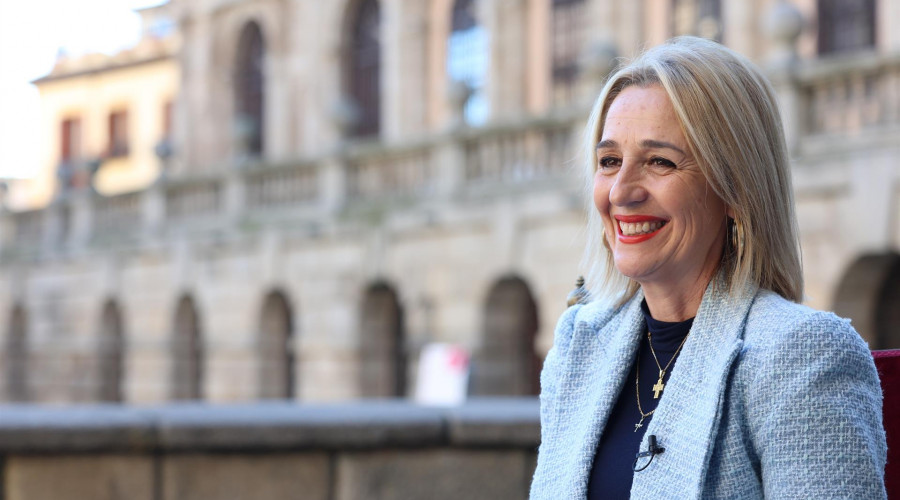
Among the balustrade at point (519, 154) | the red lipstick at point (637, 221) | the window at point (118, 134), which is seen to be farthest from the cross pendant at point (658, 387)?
the window at point (118, 134)

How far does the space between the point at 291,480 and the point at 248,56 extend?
21867 mm

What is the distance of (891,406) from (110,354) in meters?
24.5

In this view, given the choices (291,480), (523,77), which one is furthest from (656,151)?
(523,77)

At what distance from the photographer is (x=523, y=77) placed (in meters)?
20.6

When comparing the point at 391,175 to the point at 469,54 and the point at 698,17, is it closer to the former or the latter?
the point at 469,54

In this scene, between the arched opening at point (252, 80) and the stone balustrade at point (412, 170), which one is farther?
the arched opening at point (252, 80)

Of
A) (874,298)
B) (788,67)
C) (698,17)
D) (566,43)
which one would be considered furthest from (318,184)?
(874,298)

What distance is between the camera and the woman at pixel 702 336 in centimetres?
226

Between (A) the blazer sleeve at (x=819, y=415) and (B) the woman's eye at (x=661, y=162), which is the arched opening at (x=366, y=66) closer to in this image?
(B) the woman's eye at (x=661, y=162)

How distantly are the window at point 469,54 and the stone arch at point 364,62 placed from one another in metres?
2.05

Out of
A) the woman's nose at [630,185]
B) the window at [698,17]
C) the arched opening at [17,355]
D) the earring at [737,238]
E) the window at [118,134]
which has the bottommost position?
the arched opening at [17,355]

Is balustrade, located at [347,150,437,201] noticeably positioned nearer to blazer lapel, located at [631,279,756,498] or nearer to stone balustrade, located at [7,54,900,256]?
stone balustrade, located at [7,54,900,256]

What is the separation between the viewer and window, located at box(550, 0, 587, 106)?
20094 mm

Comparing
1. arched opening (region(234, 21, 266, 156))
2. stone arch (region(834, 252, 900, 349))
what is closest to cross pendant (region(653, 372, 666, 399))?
stone arch (region(834, 252, 900, 349))
